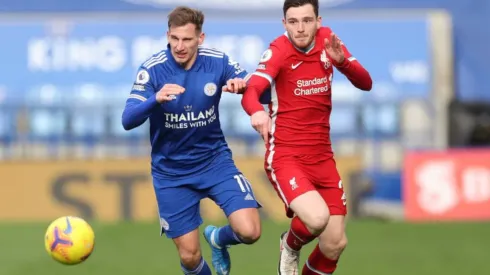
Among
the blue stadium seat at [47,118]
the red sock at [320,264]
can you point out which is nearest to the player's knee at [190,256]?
the red sock at [320,264]

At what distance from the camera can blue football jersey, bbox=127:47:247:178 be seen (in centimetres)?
796

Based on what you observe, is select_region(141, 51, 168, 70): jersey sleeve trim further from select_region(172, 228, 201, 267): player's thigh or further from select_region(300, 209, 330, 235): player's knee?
select_region(300, 209, 330, 235): player's knee

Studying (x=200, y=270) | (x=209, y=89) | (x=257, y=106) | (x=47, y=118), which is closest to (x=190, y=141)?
(x=209, y=89)

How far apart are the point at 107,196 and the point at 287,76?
7.30 m

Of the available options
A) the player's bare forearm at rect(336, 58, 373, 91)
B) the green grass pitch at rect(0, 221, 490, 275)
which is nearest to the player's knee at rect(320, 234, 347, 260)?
the player's bare forearm at rect(336, 58, 373, 91)

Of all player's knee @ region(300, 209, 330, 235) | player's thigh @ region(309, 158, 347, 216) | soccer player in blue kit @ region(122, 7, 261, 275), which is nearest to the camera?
player's knee @ region(300, 209, 330, 235)

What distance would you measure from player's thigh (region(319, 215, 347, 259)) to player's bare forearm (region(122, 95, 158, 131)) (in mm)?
1570

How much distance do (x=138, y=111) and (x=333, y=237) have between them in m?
1.70

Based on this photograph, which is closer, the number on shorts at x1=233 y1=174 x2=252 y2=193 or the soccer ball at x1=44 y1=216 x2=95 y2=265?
the soccer ball at x1=44 y1=216 x2=95 y2=265

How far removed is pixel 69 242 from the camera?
7977 mm

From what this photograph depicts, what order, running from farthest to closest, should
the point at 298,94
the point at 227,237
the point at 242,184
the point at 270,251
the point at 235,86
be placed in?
1. the point at 270,251
2. the point at 227,237
3. the point at 242,184
4. the point at 298,94
5. the point at 235,86

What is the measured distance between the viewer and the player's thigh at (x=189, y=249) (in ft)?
26.9

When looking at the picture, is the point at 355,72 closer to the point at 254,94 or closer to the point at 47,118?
the point at 254,94

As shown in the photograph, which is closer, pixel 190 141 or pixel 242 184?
pixel 190 141
